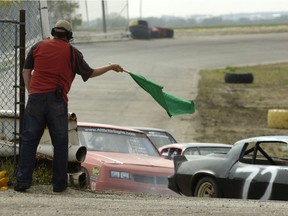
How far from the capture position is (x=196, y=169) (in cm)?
1290

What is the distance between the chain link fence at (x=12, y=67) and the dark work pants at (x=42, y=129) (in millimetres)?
692

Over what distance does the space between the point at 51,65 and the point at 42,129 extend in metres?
0.60

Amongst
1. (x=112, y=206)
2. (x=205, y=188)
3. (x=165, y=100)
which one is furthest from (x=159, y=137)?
(x=112, y=206)

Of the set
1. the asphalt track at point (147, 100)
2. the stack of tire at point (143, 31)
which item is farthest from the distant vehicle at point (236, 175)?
the stack of tire at point (143, 31)

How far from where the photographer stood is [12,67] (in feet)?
37.9

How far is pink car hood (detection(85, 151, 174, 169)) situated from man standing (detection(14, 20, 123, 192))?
270cm

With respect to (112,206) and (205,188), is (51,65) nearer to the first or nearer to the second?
(112,206)

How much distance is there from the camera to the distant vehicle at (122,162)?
12.1m

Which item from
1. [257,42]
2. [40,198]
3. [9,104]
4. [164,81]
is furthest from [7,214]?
[257,42]

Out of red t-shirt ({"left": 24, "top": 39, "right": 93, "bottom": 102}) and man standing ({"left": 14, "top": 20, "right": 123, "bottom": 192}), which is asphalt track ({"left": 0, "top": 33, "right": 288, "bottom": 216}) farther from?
red t-shirt ({"left": 24, "top": 39, "right": 93, "bottom": 102})

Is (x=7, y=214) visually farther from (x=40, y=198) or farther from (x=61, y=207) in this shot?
(x=40, y=198)

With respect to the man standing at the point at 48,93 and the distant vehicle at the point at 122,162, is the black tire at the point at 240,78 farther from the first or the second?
the man standing at the point at 48,93

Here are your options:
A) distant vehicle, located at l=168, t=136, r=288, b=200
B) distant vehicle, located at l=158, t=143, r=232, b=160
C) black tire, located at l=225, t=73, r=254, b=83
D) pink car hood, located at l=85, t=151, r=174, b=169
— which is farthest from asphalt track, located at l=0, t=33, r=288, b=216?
distant vehicle, located at l=158, t=143, r=232, b=160

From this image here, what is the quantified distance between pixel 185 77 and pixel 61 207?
96.5 feet
